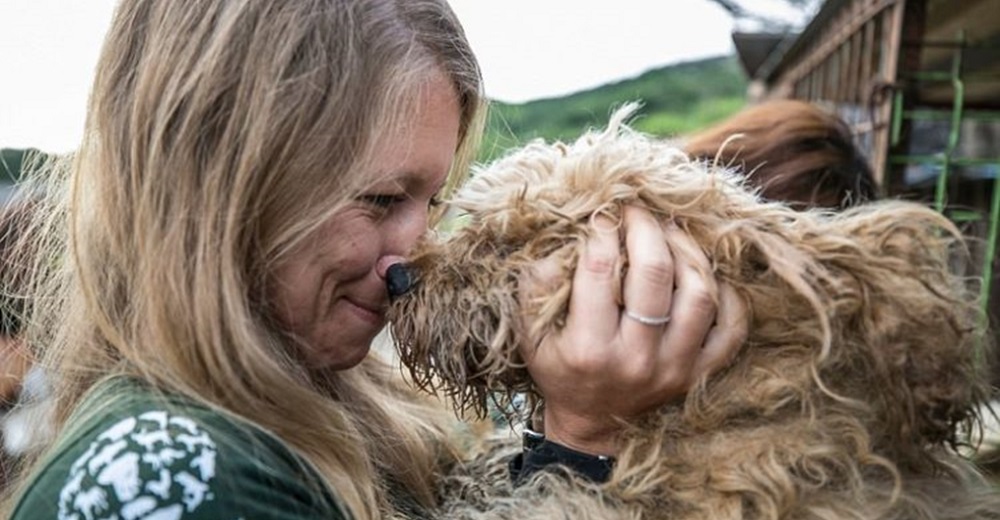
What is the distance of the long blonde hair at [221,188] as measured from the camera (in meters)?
1.65

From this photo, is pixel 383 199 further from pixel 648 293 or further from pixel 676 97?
pixel 676 97

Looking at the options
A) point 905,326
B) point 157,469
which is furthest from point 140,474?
point 905,326

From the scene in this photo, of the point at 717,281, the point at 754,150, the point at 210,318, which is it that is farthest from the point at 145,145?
the point at 754,150

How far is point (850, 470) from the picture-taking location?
1.86 m

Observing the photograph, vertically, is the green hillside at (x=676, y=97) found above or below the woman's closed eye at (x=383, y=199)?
below

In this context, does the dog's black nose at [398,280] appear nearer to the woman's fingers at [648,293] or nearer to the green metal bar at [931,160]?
the woman's fingers at [648,293]

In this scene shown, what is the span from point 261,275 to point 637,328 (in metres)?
0.64

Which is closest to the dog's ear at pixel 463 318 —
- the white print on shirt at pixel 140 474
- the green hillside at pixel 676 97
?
the white print on shirt at pixel 140 474

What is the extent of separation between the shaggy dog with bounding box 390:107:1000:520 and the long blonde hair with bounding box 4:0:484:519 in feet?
1.15

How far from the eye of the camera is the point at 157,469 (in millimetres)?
1412

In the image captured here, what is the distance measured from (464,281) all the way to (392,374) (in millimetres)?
625

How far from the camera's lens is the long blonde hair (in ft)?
5.42

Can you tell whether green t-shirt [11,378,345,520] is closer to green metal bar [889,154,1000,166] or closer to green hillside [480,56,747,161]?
green metal bar [889,154,1000,166]

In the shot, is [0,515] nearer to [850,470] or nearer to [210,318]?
[210,318]
